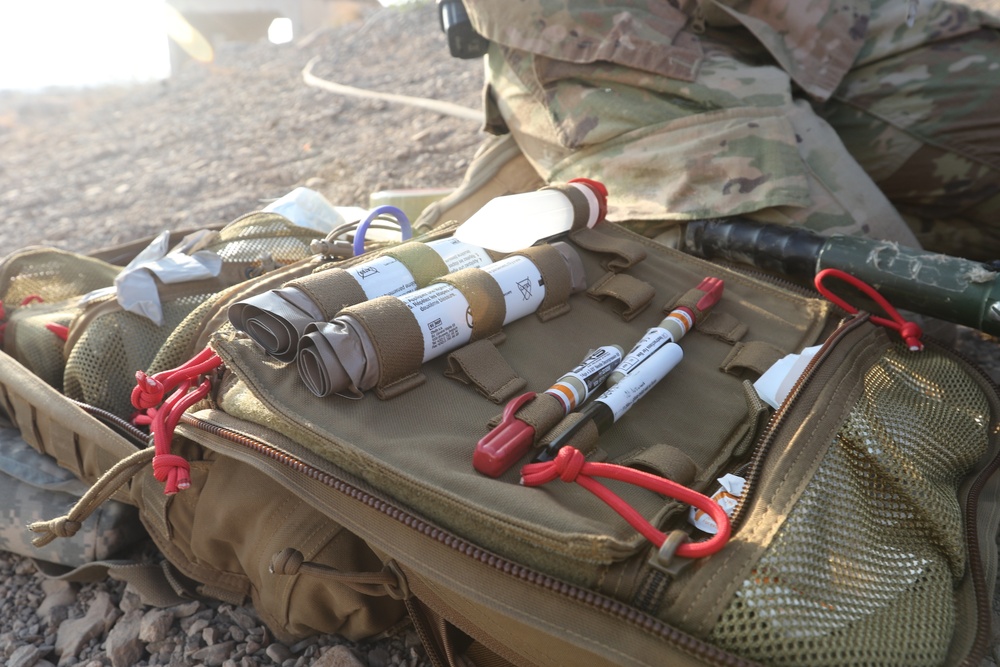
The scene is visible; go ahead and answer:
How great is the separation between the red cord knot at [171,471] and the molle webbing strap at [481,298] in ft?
1.75

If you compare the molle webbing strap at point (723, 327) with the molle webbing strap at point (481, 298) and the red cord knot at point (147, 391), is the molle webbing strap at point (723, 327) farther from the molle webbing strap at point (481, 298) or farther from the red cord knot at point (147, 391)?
the red cord knot at point (147, 391)

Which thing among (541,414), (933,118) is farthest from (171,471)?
(933,118)

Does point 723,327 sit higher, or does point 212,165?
point 723,327

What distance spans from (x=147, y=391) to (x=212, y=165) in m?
3.87

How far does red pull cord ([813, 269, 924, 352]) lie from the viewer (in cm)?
155

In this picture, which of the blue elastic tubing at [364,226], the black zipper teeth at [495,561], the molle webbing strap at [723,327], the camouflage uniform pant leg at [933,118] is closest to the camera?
the black zipper teeth at [495,561]

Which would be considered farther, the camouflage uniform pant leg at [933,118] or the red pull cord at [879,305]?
the camouflage uniform pant leg at [933,118]

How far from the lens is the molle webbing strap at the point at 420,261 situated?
145 centimetres

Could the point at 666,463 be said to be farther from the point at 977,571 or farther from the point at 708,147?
the point at 708,147

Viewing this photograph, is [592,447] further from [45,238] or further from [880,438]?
[45,238]

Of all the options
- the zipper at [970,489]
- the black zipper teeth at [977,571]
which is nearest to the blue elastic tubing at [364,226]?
the zipper at [970,489]

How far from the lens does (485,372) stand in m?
1.30

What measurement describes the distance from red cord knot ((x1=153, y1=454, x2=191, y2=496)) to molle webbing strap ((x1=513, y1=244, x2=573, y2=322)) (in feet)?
2.30

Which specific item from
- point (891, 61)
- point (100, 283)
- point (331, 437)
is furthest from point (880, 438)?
point (100, 283)
